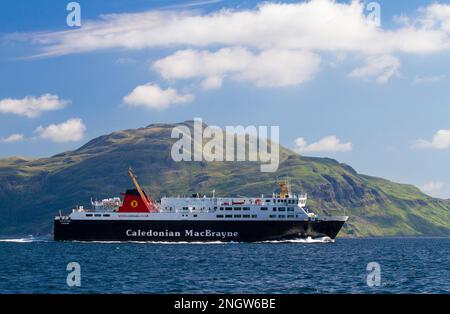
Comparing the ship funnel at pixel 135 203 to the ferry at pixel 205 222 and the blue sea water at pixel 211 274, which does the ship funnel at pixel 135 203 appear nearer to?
the ferry at pixel 205 222

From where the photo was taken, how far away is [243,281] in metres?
51.7

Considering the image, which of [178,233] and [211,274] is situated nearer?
[211,274]

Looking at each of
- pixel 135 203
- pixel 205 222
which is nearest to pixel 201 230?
pixel 205 222

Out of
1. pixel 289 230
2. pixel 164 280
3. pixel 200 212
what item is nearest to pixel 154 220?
pixel 200 212

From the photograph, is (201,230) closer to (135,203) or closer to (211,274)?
(135,203)

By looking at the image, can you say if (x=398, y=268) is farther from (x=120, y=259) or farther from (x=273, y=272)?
(x=120, y=259)

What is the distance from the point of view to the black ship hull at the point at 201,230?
114 metres

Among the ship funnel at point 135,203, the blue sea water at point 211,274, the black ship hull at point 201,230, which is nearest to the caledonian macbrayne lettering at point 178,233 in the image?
the black ship hull at point 201,230

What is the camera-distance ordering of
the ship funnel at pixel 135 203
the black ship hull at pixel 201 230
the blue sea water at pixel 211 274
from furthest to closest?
the ship funnel at pixel 135 203
the black ship hull at pixel 201 230
the blue sea water at pixel 211 274

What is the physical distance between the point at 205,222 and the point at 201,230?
150cm

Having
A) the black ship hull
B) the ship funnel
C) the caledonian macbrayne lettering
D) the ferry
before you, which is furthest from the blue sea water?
the ship funnel

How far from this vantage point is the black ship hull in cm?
11425

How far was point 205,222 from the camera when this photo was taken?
11450cm

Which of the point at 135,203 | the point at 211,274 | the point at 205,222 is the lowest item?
the point at 211,274
